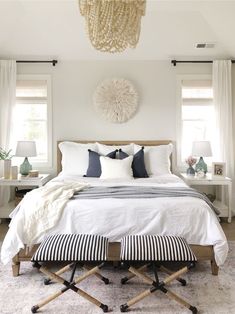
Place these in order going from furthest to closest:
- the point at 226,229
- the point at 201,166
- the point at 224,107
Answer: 1. the point at 224,107
2. the point at 201,166
3. the point at 226,229

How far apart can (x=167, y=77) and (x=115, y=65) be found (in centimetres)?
87

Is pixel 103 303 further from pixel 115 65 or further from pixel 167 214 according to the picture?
pixel 115 65

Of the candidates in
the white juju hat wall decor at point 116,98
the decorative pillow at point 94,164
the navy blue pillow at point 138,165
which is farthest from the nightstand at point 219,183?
the white juju hat wall decor at point 116,98

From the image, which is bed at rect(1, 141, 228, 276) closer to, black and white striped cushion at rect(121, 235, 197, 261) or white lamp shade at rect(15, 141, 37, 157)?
black and white striped cushion at rect(121, 235, 197, 261)

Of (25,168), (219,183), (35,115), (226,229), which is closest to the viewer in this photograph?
(226,229)

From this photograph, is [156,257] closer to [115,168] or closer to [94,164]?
[115,168]

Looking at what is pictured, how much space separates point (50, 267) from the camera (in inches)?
119

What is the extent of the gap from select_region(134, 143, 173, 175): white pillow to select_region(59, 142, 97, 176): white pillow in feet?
2.55

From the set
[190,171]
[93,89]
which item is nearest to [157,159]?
[190,171]

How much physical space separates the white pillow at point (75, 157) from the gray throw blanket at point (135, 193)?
123 cm

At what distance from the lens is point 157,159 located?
463cm

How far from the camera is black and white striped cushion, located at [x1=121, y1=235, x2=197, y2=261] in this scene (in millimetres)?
2256

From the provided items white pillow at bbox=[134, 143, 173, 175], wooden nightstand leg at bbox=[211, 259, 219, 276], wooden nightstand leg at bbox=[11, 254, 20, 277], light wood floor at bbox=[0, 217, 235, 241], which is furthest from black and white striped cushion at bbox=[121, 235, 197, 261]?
white pillow at bbox=[134, 143, 173, 175]

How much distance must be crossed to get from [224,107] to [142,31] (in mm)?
1720
